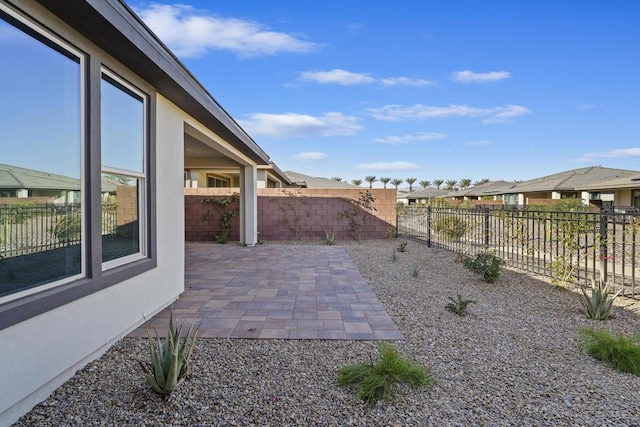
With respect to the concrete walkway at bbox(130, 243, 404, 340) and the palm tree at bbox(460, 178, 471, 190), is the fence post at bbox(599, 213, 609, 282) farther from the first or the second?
the palm tree at bbox(460, 178, 471, 190)

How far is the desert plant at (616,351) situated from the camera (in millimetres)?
3041

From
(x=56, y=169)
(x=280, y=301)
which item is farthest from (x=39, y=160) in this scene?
(x=280, y=301)

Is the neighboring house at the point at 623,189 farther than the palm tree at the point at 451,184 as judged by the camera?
No

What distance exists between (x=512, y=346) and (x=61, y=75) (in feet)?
16.2

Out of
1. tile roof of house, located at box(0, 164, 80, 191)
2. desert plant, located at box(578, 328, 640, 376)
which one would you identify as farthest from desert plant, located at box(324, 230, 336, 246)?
tile roof of house, located at box(0, 164, 80, 191)

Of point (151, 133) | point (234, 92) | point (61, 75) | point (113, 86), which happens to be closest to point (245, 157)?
point (234, 92)

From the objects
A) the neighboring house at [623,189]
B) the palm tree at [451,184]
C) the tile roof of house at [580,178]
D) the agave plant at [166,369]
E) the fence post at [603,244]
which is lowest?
the agave plant at [166,369]

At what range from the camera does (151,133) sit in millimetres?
4156

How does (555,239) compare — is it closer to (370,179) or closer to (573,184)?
(573,184)

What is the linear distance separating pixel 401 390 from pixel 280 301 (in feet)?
9.03

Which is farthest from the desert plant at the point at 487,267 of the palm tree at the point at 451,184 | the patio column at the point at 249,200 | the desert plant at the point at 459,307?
the palm tree at the point at 451,184

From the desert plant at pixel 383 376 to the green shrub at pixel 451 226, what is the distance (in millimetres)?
7643

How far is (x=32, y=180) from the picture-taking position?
270 cm

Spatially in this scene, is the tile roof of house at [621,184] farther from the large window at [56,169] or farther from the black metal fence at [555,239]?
the large window at [56,169]
